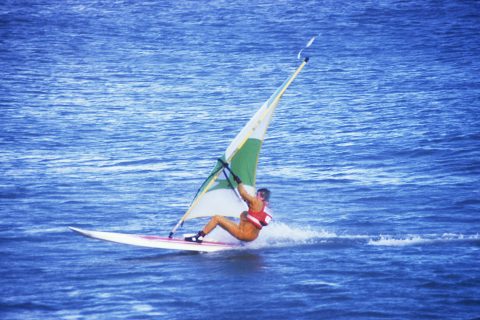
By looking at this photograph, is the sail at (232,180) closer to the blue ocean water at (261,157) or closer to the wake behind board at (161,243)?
the wake behind board at (161,243)

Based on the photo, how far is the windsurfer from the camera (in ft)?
114

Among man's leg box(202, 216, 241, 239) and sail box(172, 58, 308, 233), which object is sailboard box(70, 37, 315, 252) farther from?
man's leg box(202, 216, 241, 239)

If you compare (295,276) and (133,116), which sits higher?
(295,276)

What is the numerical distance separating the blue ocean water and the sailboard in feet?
1.96

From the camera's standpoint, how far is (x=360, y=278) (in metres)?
33.7

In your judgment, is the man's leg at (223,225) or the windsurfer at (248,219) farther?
the man's leg at (223,225)

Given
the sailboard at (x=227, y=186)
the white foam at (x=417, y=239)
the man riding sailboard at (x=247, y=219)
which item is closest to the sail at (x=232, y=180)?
the sailboard at (x=227, y=186)

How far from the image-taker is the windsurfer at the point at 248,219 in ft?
114

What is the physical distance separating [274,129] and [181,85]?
16377 millimetres

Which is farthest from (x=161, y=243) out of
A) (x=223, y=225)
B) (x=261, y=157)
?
(x=261, y=157)

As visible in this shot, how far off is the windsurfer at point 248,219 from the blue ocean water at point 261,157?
1045mm

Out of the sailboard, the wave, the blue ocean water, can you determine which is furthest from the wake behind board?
the wave

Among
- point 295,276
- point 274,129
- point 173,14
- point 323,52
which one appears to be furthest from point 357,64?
point 295,276

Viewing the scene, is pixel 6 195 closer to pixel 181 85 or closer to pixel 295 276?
pixel 295 276
